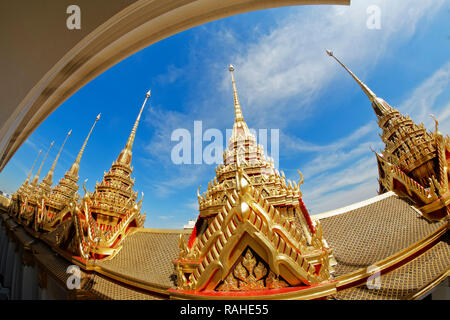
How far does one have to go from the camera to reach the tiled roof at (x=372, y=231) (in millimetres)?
2389

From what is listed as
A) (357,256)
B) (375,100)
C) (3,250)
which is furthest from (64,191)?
(375,100)

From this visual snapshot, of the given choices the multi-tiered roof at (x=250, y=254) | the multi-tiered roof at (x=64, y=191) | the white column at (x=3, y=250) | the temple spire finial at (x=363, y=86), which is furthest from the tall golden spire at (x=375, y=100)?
the white column at (x=3, y=250)

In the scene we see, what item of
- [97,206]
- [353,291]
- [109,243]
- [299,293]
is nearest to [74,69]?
[299,293]

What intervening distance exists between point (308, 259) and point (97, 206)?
25.0 feet

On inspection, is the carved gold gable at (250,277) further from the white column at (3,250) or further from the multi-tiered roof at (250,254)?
the white column at (3,250)

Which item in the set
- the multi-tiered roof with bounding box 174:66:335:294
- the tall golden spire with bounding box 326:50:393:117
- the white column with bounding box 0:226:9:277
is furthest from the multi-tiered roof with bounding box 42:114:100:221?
the tall golden spire with bounding box 326:50:393:117

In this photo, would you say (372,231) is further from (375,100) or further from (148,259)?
(375,100)

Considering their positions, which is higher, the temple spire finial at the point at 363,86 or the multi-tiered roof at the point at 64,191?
the temple spire finial at the point at 363,86

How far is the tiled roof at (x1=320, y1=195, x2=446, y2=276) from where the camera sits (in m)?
2.39

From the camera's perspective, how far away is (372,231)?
117 inches

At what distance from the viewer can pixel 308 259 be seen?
6.22 ft

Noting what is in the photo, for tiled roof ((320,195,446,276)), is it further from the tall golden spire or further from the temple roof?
the tall golden spire

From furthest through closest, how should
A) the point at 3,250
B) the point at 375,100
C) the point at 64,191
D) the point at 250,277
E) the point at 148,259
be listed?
1. the point at 64,191
2. the point at 3,250
3. the point at 375,100
4. the point at 148,259
5. the point at 250,277
